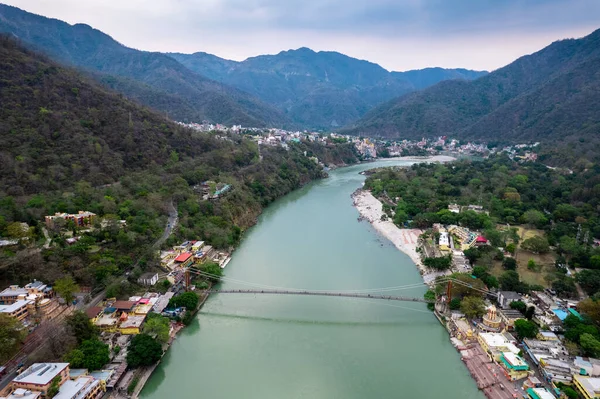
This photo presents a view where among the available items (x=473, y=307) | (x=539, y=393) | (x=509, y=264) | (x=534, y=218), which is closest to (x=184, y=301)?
(x=473, y=307)

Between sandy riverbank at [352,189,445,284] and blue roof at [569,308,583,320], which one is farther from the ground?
blue roof at [569,308,583,320]

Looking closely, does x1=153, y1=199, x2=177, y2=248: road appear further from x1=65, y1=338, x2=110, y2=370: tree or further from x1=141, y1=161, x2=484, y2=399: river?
x1=65, y1=338, x2=110, y2=370: tree

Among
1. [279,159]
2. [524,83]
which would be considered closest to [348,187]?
[279,159]

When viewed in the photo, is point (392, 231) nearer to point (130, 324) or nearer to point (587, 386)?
point (587, 386)

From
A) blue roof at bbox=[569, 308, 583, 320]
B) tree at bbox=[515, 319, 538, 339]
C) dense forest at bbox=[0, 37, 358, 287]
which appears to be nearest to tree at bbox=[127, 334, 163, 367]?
dense forest at bbox=[0, 37, 358, 287]

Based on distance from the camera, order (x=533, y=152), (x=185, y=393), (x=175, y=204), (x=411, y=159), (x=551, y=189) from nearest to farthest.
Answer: (x=185, y=393)
(x=175, y=204)
(x=551, y=189)
(x=533, y=152)
(x=411, y=159)

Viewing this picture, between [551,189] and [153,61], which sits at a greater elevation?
[153,61]

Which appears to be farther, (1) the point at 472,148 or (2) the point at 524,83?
(2) the point at 524,83

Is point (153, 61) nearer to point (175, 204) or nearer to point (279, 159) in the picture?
point (279, 159)
